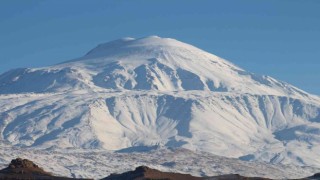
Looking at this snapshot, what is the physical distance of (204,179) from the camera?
16300cm

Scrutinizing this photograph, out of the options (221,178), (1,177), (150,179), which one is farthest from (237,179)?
(1,177)

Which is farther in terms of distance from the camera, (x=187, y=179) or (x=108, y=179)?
(x=108, y=179)

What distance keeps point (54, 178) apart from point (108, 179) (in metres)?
18.1

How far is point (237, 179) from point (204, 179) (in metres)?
6.44

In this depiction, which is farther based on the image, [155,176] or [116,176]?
[116,176]

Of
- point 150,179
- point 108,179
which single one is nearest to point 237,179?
point 150,179

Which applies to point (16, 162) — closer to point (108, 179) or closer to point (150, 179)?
point (108, 179)

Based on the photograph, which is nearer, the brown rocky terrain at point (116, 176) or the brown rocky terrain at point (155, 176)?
the brown rocky terrain at point (116, 176)

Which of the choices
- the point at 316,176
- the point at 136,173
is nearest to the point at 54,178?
the point at 136,173

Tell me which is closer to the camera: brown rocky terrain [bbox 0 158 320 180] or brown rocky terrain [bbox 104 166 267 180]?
brown rocky terrain [bbox 0 158 320 180]

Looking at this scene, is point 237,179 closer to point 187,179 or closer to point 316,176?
point 187,179

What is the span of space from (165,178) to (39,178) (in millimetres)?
21445

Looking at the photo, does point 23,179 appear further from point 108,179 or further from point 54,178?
point 108,179

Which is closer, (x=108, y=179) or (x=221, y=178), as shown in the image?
(x=221, y=178)
